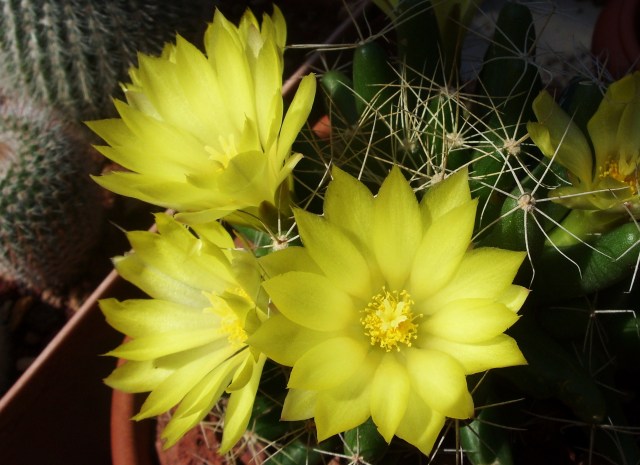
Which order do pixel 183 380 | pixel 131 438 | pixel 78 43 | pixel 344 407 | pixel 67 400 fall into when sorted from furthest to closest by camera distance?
pixel 78 43
pixel 67 400
pixel 131 438
pixel 183 380
pixel 344 407

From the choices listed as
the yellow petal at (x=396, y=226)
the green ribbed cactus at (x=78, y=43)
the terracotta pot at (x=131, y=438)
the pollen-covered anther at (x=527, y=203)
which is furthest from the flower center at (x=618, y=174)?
the green ribbed cactus at (x=78, y=43)

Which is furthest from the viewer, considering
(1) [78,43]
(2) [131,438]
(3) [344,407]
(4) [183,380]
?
(1) [78,43]

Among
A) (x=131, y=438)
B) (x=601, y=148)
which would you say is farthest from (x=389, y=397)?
(x=131, y=438)

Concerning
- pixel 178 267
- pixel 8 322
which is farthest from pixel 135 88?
pixel 8 322

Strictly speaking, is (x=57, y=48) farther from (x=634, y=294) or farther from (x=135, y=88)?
(x=634, y=294)

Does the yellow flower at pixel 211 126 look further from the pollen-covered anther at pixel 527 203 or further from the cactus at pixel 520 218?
the pollen-covered anther at pixel 527 203

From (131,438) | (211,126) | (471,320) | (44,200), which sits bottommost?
(131,438)

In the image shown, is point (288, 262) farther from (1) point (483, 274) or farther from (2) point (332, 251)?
(1) point (483, 274)
